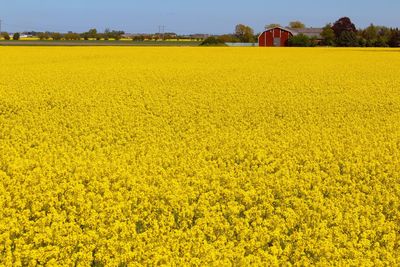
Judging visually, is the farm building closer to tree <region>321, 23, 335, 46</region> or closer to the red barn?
the red barn

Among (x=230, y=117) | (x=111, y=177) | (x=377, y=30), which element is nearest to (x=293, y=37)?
(x=377, y=30)

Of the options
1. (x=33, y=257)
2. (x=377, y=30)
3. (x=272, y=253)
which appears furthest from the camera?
(x=377, y=30)

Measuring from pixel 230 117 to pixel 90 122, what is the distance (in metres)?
3.37

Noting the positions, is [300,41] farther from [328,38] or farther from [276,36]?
[328,38]

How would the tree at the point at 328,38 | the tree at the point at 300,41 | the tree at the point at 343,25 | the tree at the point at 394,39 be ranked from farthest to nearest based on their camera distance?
1. the tree at the point at 343,25
2. the tree at the point at 328,38
3. the tree at the point at 394,39
4. the tree at the point at 300,41

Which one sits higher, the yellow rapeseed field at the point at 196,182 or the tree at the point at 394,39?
the tree at the point at 394,39

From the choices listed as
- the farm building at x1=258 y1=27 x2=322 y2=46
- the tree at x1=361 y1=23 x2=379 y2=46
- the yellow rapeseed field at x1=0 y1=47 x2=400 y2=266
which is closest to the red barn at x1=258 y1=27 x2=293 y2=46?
the farm building at x1=258 y1=27 x2=322 y2=46

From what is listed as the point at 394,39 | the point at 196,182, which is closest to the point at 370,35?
the point at 394,39

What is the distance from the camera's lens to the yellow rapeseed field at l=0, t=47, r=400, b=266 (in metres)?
5.47

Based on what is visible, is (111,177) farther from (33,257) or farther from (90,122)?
(90,122)

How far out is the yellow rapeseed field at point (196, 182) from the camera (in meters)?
5.47

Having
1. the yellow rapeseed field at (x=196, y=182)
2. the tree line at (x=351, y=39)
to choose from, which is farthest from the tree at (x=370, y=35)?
the yellow rapeseed field at (x=196, y=182)

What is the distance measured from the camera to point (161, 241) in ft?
18.3

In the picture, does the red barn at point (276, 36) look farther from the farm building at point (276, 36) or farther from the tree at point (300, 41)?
the tree at point (300, 41)
